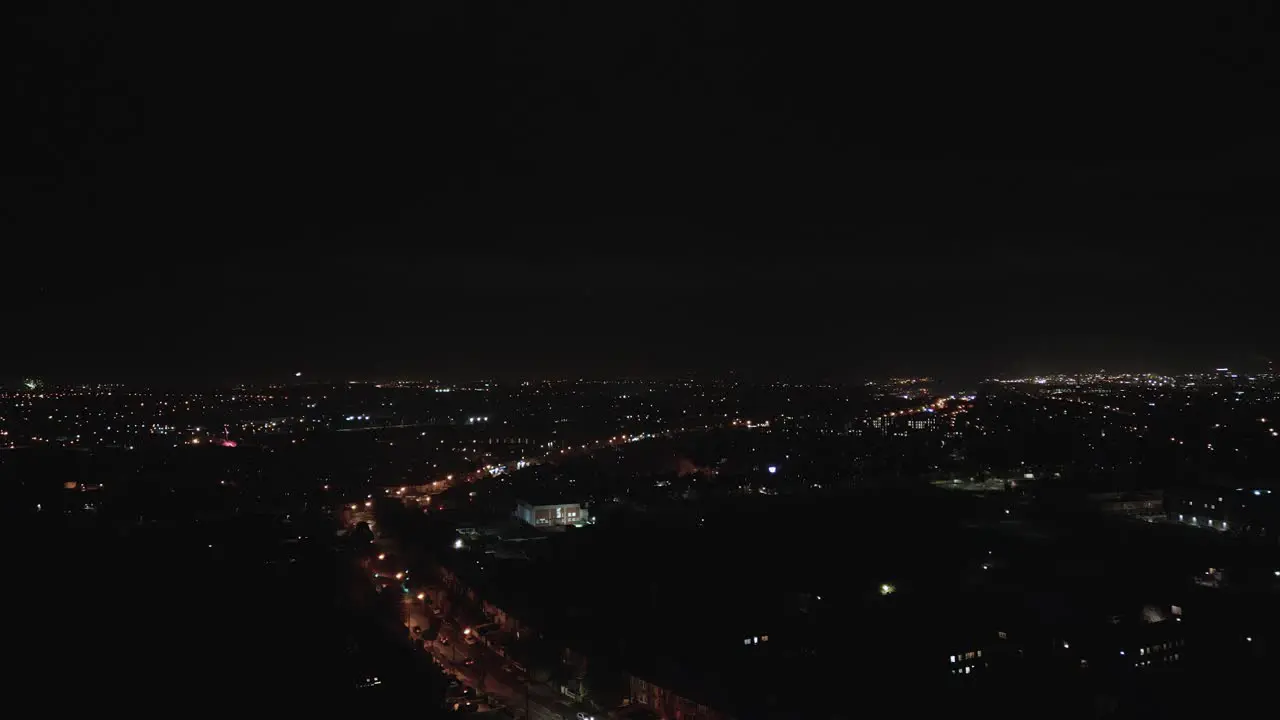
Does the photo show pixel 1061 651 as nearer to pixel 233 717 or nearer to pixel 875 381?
pixel 233 717

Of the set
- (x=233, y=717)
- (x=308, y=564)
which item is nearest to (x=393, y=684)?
(x=233, y=717)

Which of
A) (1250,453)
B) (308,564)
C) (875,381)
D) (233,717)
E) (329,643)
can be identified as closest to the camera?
(233,717)

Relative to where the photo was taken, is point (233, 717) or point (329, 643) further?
point (329, 643)

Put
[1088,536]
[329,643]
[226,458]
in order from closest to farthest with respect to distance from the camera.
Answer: [329,643] → [1088,536] → [226,458]

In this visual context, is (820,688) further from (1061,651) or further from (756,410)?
(756,410)

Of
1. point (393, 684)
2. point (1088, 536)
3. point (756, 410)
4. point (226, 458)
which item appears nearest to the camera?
point (393, 684)

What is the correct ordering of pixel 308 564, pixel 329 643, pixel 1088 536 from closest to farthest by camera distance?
pixel 329 643
pixel 308 564
pixel 1088 536

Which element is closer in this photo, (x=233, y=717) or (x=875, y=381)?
(x=233, y=717)

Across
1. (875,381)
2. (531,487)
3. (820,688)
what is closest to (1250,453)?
(531,487)
